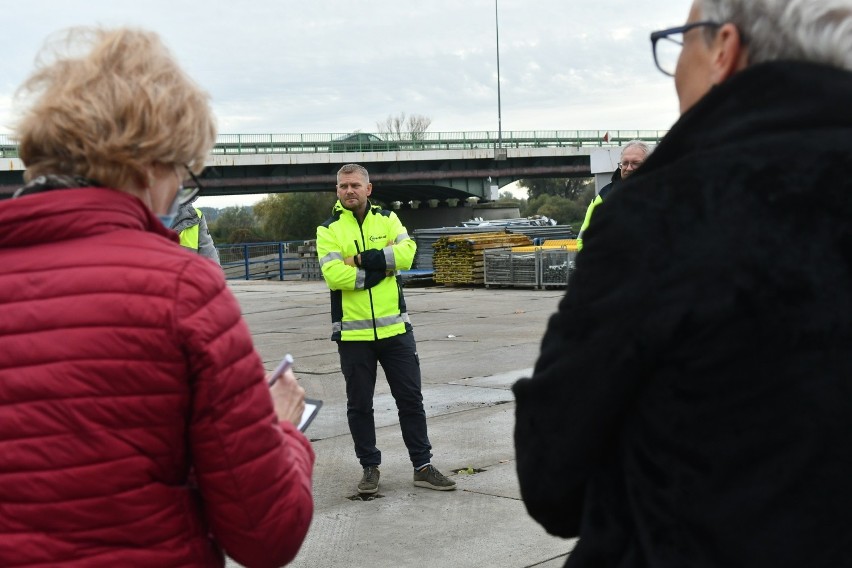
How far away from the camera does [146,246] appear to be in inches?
73.7

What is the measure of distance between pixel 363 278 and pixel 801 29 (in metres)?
5.02

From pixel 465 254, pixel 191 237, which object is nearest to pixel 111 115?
pixel 191 237

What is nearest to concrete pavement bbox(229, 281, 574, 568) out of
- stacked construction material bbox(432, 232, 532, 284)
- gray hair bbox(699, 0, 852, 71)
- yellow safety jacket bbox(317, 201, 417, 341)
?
yellow safety jacket bbox(317, 201, 417, 341)

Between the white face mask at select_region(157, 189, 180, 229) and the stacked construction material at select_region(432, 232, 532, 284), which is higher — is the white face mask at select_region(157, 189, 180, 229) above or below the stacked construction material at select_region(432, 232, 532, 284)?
above

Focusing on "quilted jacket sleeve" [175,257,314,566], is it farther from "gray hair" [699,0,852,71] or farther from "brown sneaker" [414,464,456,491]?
"brown sneaker" [414,464,456,491]

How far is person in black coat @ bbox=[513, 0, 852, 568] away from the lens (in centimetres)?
166

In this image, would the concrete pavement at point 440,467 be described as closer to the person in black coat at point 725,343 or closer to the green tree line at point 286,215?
the person in black coat at point 725,343

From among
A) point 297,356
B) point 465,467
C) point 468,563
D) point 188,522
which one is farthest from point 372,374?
point 297,356

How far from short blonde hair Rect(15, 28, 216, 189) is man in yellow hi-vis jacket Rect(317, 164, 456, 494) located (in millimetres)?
4660

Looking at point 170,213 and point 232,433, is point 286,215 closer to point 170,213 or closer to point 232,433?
point 170,213

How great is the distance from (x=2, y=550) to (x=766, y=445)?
1253 mm

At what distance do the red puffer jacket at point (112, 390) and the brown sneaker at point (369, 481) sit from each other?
4.64m

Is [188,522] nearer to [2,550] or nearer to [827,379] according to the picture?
[2,550]

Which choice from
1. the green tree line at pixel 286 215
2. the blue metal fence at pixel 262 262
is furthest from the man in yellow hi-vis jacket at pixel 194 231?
the green tree line at pixel 286 215
